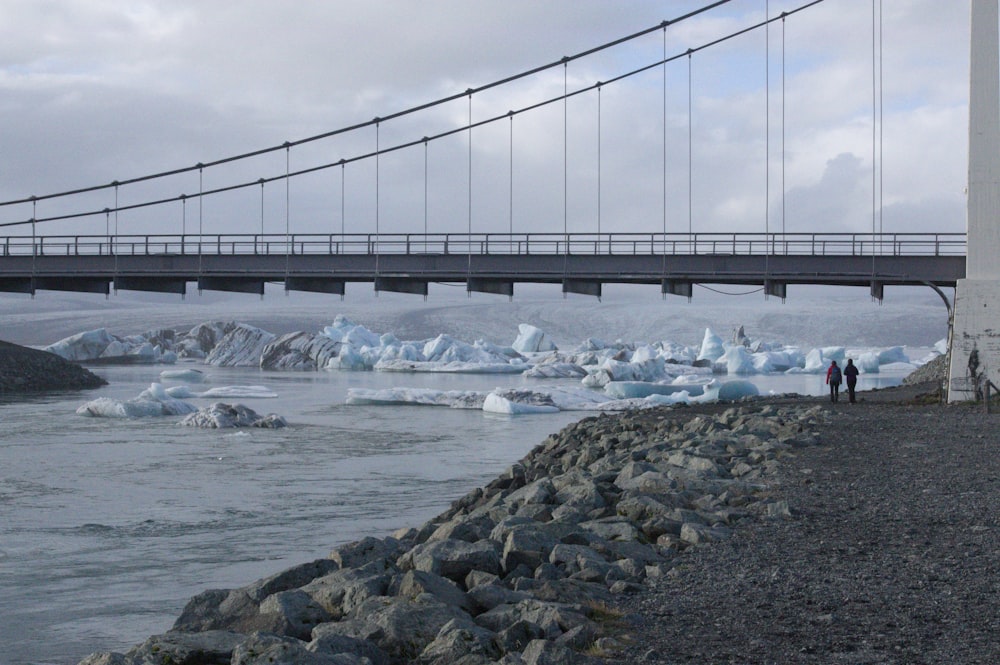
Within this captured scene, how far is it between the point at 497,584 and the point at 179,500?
7.85 meters

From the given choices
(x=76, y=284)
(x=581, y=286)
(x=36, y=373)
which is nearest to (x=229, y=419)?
(x=581, y=286)

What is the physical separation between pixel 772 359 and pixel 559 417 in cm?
3364

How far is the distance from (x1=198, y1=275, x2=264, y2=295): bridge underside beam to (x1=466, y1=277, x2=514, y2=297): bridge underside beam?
5911mm

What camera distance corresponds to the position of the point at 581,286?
27250 millimetres

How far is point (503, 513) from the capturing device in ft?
28.7

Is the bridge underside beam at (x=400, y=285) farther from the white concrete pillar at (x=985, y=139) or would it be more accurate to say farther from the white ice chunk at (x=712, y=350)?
the white ice chunk at (x=712, y=350)

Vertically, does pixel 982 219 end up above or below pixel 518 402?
above

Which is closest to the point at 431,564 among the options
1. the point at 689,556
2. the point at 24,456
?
the point at 689,556

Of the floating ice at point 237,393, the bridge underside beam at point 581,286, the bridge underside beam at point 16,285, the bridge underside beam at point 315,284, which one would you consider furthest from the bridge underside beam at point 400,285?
the bridge underside beam at point 16,285

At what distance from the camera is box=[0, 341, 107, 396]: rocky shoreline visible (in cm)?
3825

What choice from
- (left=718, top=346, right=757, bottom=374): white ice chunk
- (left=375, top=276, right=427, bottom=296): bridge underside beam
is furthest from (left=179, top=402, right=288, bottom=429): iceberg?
(left=718, top=346, right=757, bottom=374): white ice chunk

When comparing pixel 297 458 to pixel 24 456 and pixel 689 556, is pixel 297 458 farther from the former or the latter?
pixel 689 556

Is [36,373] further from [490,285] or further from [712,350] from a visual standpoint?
[712,350]

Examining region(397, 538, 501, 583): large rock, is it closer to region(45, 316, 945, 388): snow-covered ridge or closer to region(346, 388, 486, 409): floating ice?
region(346, 388, 486, 409): floating ice
